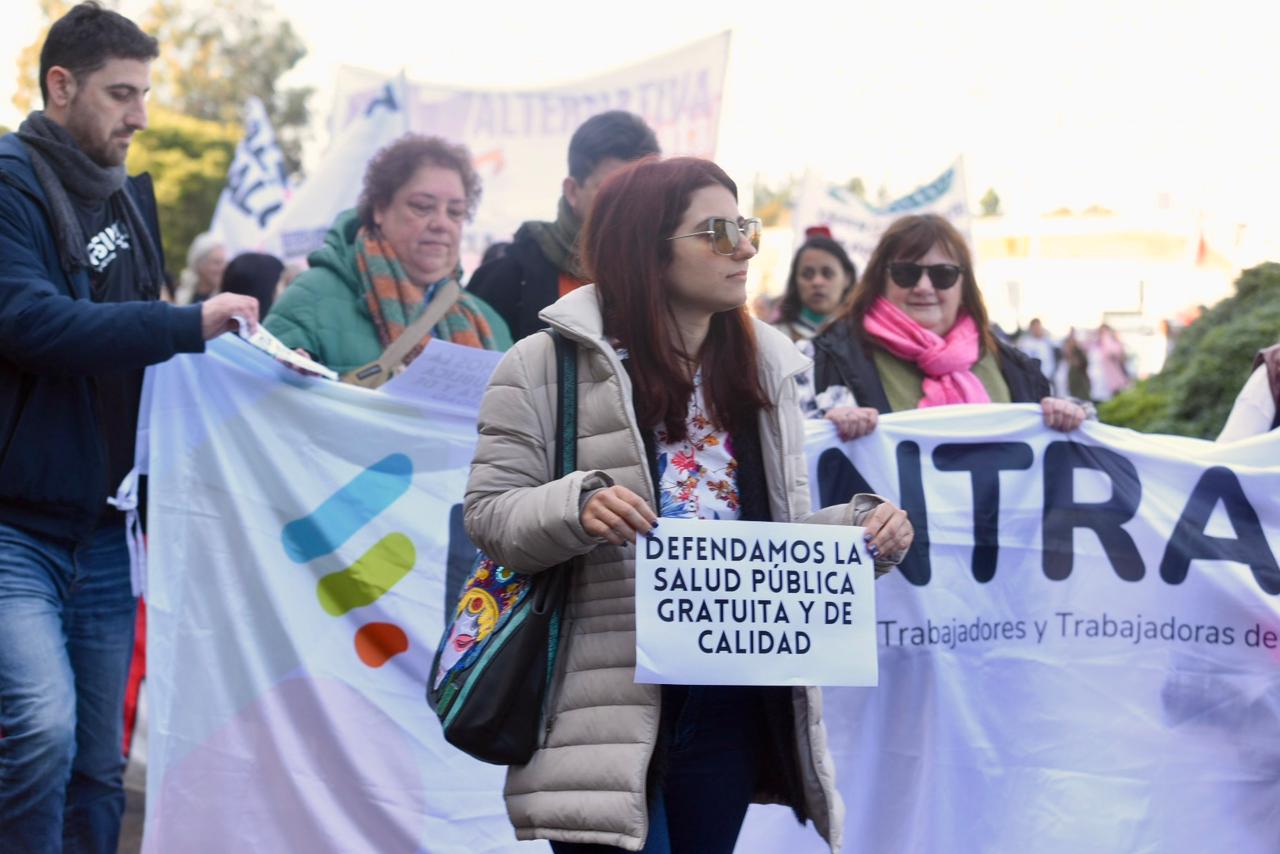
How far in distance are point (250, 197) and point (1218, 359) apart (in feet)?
24.7

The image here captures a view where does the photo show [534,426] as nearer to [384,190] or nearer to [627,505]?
[627,505]

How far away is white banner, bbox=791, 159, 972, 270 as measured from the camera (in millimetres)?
13305

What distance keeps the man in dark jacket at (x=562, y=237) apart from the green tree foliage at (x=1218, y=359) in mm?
3171

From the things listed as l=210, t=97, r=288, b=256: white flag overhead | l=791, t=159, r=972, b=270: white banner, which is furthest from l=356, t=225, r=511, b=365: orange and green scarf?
l=791, t=159, r=972, b=270: white banner

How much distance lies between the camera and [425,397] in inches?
175

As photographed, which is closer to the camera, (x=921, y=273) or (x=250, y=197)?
(x=921, y=273)

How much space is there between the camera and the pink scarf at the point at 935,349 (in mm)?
4754

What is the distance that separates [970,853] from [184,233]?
4135cm

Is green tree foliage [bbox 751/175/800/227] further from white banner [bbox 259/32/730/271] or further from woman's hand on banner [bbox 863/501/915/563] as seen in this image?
woman's hand on banner [bbox 863/501/915/563]

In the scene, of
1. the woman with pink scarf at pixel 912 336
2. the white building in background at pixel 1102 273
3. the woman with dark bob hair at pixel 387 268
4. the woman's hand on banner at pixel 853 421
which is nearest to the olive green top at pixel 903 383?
the woman with pink scarf at pixel 912 336

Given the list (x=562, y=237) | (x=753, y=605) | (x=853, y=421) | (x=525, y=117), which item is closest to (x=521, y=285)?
(x=562, y=237)

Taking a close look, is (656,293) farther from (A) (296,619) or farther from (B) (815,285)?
(B) (815,285)

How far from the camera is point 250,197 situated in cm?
1198

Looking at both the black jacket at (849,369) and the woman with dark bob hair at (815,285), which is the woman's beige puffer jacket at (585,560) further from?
the woman with dark bob hair at (815,285)
